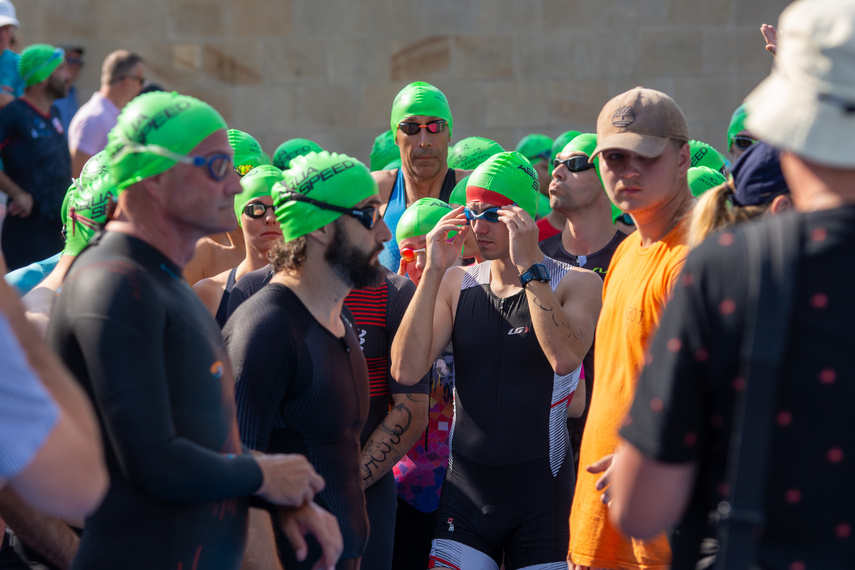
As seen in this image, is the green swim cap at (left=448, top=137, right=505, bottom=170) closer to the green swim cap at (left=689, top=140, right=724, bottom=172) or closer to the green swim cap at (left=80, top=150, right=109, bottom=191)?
the green swim cap at (left=689, top=140, right=724, bottom=172)

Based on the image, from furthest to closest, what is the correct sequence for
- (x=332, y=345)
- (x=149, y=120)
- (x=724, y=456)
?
(x=332, y=345)
(x=149, y=120)
(x=724, y=456)

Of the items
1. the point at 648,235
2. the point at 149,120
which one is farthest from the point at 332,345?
the point at 648,235

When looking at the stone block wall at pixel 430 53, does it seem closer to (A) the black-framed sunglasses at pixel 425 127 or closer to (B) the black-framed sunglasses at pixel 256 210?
(A) the black-framed sunglasses at pixel 425 127

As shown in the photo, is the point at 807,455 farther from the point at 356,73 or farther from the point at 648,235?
the point at 356,73

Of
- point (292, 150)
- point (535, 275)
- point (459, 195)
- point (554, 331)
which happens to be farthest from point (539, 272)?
point (292, 150)

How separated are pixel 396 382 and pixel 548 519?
0.92 metres

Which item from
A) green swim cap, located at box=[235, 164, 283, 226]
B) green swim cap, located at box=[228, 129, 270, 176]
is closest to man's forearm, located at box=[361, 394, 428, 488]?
green swim cap, located at box=[235, 164, 283, 226]

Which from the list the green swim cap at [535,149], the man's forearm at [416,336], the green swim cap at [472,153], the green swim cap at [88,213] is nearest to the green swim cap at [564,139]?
the green swim cap at [535,149]

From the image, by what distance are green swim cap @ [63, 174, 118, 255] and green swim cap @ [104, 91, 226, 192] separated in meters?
0.83

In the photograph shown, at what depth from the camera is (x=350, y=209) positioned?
3.37 metres

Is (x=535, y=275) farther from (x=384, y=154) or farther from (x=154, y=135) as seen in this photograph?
(x=384, y=154)

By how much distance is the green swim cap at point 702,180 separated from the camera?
16.4ft

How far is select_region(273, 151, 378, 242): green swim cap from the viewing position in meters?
3.35

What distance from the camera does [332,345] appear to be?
3.18 metres
